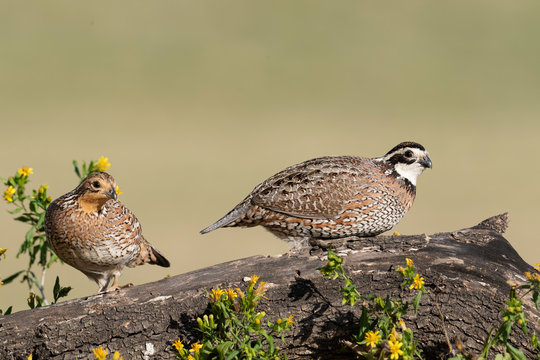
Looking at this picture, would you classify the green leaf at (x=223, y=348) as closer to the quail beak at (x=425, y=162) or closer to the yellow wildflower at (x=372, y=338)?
the yellow wildflower at (x=372, y=338)

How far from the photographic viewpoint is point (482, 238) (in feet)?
18.1

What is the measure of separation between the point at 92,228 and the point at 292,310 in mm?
1881

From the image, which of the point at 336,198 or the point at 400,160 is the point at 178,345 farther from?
the point at 400,160

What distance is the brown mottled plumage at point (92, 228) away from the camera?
5801mm

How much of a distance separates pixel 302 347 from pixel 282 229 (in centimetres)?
155

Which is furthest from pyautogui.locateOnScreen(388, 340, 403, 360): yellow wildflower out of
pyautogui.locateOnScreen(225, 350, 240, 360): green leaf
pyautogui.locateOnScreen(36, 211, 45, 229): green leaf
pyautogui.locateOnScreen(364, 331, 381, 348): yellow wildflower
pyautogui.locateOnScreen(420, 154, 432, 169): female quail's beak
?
pyautogui.locateOnScreen(36, 211, 45, 229): green leaf

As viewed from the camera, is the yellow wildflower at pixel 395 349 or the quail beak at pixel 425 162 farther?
the quail beak at pixel 425 162

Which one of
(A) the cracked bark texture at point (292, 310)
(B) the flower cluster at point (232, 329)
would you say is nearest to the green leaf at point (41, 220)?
(A) the cracked bark texture at point (292, 310)

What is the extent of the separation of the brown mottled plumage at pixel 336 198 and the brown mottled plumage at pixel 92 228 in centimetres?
87

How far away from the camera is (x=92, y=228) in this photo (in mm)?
5824

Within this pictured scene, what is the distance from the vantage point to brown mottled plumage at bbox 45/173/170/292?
228 inches

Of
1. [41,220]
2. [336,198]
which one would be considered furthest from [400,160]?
[41,220]

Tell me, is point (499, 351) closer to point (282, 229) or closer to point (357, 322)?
point (357, 322)

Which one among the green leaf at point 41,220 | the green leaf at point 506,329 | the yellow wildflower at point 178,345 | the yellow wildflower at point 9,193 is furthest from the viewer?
the green leaf at point 41,220
